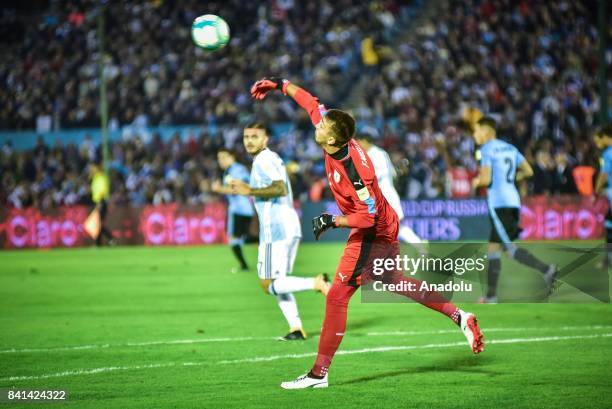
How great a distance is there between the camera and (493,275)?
43.9ft

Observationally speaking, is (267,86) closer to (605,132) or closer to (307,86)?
(605,132)

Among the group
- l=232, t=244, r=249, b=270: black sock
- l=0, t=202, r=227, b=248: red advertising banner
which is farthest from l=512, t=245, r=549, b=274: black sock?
l=0, t=202, r=227, b=248: red advertising banner

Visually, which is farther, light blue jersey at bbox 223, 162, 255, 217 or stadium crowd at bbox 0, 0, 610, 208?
stadium crowd at bbox 0, 0, 610, 208

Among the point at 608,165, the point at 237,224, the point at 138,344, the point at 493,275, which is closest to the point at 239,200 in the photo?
the point at 237,224

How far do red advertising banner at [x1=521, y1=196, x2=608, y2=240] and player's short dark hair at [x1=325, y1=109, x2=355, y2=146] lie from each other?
67.2 feet

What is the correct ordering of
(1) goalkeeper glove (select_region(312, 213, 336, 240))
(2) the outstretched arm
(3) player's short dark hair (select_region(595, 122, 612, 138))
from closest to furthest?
(1) goalkeeper glove (select_region(312, 213, 336, 240)), (2) the outstretched arm, (3) player's short dark hair (select_region(595, 122, 612, 138))

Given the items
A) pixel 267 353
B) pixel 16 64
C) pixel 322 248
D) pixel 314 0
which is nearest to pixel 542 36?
pixel 314 0

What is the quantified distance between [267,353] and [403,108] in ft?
70.6

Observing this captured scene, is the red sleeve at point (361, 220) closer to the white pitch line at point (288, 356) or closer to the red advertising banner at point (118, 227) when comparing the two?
the white pitch line at point (288, 356)

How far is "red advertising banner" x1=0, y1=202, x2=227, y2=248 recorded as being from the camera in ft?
97.9

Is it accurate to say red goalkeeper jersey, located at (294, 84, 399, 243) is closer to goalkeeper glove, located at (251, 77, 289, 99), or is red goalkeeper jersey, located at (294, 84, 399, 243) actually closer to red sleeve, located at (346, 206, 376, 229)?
red sleeve, located at (346, 206, 376, 229)

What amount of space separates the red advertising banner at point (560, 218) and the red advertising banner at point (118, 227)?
871 cm

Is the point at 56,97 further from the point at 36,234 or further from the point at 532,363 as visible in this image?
the point at 532,363

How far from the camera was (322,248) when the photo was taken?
26672 mm
